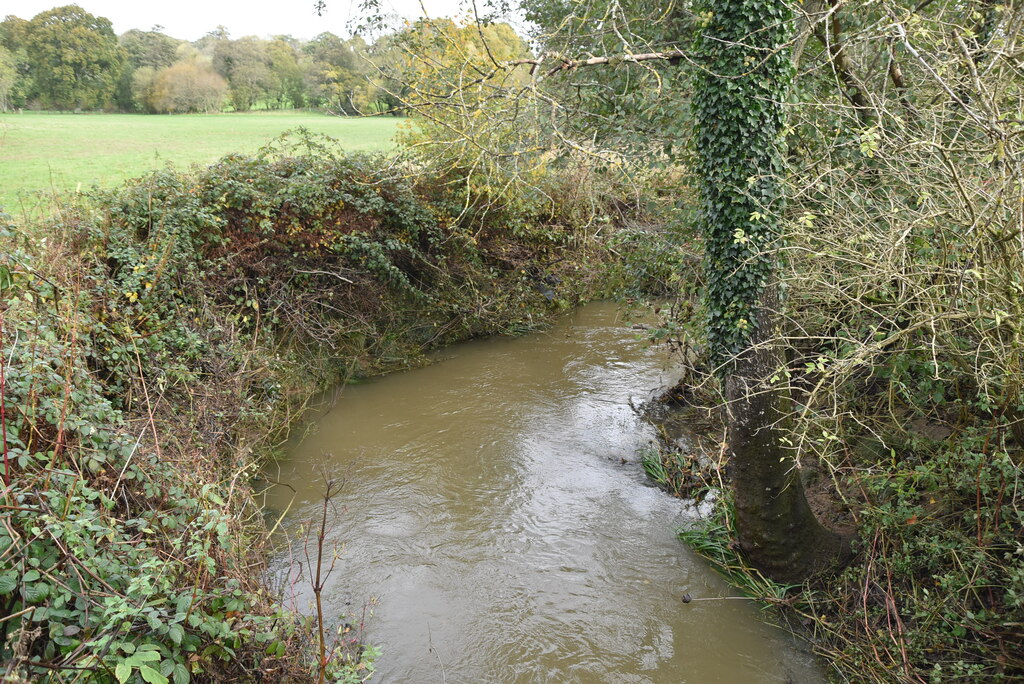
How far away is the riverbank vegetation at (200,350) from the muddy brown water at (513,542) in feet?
2.60

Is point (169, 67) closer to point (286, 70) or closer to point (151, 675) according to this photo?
point (286, 70)

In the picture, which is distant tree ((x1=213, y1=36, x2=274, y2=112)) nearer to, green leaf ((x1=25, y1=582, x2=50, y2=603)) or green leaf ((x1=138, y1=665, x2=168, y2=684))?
green leaf ((x1=25, y1=582, x2=50, y2=603))

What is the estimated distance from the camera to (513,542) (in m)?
6.82

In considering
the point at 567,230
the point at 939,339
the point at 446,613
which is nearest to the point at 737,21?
the point at 939,339

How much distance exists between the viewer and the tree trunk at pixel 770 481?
579 centimetres

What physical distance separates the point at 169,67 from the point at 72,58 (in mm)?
7824

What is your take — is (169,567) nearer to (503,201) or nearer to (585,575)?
(585,575)

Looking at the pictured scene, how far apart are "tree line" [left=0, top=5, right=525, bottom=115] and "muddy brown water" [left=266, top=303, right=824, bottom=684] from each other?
604 centimetres

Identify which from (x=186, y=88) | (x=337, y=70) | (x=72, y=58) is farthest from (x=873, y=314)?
(x=186, y=88)

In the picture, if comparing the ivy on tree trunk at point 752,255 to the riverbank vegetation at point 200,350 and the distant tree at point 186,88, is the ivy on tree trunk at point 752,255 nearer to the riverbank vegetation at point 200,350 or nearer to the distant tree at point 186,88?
the riverbank vegetation at point 200,350

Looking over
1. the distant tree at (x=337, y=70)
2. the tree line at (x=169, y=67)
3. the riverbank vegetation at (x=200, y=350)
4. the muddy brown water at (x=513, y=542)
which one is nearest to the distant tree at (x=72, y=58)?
the tree line at (x=169, y=67)

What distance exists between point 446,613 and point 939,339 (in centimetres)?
483

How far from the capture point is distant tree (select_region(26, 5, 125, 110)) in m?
21.4

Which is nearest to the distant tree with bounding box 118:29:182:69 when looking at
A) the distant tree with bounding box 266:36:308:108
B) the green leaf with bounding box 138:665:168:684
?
the distant tree with bounding box 266:36:308:108
